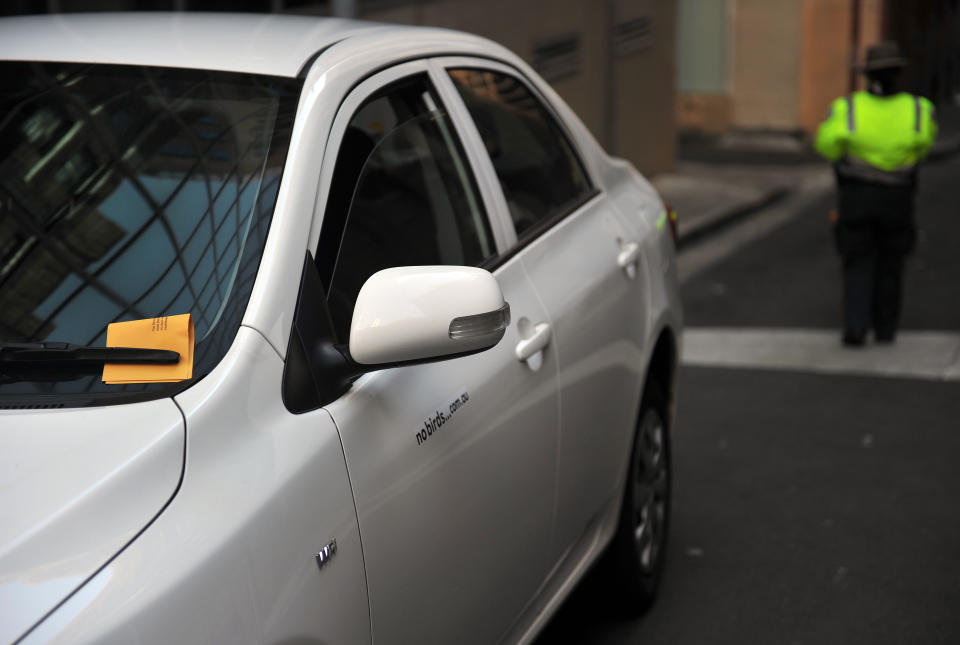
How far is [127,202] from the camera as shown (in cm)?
250

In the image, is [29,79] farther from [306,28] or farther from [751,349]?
[751,349]

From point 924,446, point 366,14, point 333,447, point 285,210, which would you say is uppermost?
point 285,210

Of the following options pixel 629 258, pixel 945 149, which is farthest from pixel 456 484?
pixel 945 149

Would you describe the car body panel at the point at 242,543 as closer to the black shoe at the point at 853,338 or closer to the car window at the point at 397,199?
Answer: the car window at the point at 397,199

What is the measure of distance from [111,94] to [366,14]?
850cm

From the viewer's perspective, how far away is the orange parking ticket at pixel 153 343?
2076 mm

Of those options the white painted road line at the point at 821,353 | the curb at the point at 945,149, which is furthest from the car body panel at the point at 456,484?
the curb at the point at 945,149

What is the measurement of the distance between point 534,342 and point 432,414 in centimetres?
58

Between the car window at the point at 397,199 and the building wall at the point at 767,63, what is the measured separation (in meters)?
19.5

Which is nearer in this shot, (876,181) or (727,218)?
(876,181)

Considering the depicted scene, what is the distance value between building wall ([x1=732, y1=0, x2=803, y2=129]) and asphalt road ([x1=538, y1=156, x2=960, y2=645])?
13.7 meters

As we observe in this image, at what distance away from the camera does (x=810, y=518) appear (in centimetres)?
523

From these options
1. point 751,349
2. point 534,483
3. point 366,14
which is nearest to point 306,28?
point 534,483

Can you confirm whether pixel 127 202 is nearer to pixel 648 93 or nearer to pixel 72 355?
pixel 72 355
